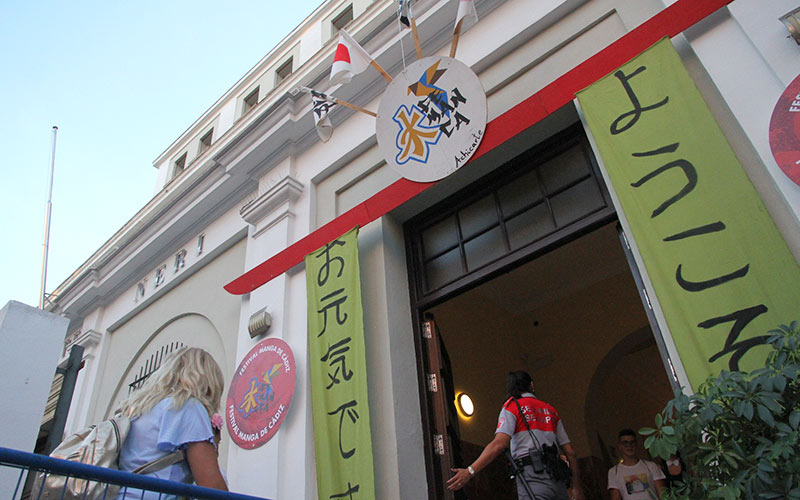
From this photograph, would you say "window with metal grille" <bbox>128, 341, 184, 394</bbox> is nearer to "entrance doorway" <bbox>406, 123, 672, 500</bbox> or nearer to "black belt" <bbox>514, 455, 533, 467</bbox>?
"entrance doorway" <bbox>406, 123, 672, 500</bbox>

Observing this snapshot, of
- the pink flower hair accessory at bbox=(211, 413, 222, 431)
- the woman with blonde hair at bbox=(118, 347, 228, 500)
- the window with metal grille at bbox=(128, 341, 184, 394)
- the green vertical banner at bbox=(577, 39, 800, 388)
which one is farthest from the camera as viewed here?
the window with metal grille at bbox=(128, 341, 184, 394)

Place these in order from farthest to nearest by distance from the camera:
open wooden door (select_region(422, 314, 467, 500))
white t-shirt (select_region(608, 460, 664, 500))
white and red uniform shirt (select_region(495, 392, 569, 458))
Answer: white t-shirt (select_region(608, 460, 664, 500)) < open wooden door (select_region(422, 314, 467, 500)) < white and red uniform shirt (select_region(495, 392, 569, 458))

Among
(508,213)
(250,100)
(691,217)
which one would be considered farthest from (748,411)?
(250,100)

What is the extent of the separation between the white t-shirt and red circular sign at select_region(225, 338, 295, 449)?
3104mm

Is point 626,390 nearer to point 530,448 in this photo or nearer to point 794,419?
point 530,448

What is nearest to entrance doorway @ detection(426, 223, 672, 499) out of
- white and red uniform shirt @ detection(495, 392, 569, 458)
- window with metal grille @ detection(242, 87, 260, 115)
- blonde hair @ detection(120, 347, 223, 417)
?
white and red uniform shirt @ detection(495, 392, 569, 458)

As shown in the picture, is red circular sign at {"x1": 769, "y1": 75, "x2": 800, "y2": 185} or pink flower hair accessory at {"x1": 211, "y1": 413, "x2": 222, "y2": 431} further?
red circular sign at {"x1": 769, "y1": 75, "x2": 800, "y2": 185}

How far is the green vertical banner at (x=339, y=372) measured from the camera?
4293mm

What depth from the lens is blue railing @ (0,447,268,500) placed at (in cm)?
203

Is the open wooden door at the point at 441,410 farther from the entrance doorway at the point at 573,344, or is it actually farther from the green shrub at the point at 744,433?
the entrance doorway at the point at 573,344

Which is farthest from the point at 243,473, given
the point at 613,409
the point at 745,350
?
the point at 613,409

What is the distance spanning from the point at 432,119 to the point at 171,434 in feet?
11.2

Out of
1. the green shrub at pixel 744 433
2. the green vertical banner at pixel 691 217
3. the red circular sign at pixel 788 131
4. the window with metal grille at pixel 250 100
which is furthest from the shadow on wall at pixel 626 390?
the window with metal grille at pixel 250 100

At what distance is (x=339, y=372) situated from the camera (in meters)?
4.76
